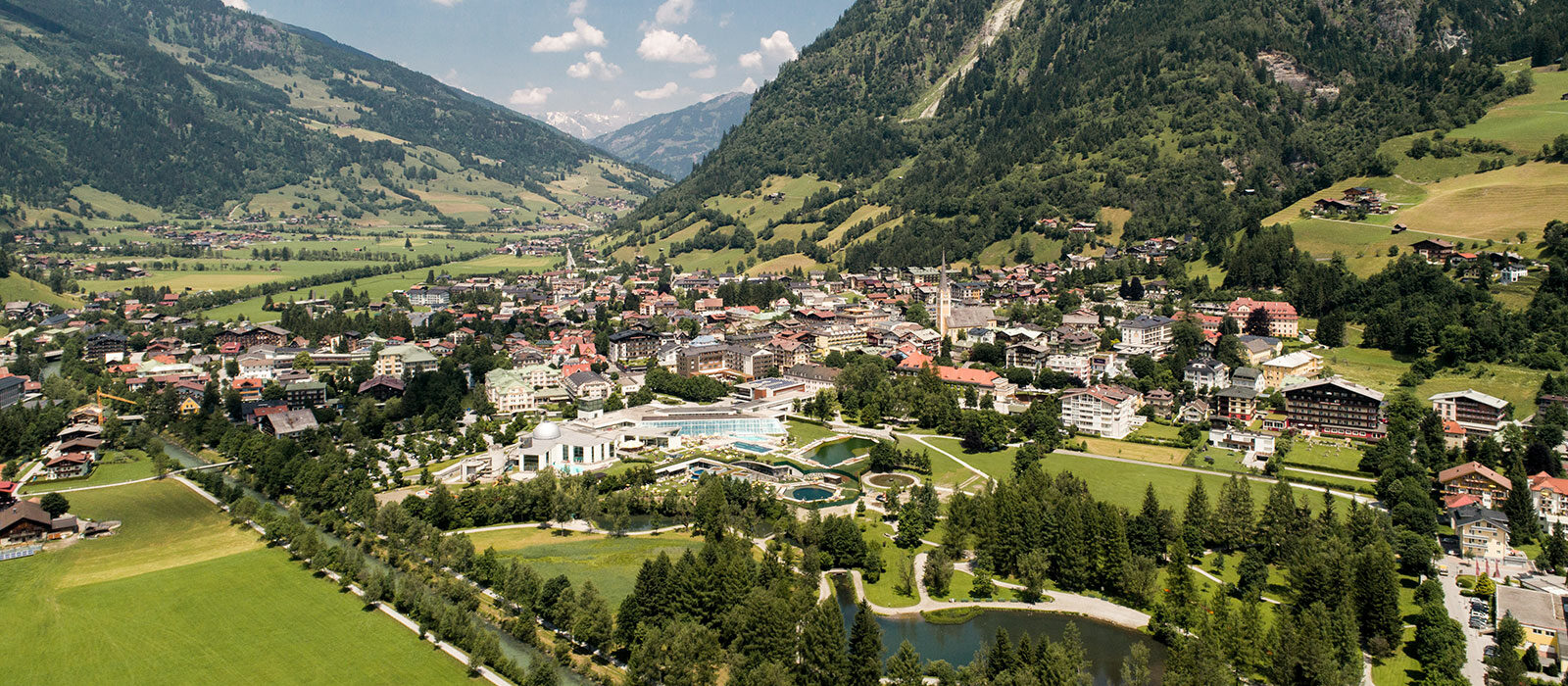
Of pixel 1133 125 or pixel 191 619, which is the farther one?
pixel 1133 125

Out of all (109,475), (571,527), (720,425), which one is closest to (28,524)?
(109,475)

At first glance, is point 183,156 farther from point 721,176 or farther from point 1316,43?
point 1316,43

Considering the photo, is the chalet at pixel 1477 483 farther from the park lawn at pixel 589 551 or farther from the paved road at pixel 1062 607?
the park lawn at pixel 589 551

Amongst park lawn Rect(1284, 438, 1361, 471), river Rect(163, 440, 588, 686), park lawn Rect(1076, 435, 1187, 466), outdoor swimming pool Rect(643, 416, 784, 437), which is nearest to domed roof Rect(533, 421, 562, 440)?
outdoor swimming pool Rect(643, 416, 784, 437)

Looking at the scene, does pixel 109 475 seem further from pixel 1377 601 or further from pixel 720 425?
pixel 1377 601

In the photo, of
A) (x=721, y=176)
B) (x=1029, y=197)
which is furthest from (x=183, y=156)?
(x=1029, y=197)

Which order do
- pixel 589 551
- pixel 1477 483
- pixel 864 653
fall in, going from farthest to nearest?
1. pixel 1477 483
2. pixel 589 551
3. pixel 864 653
